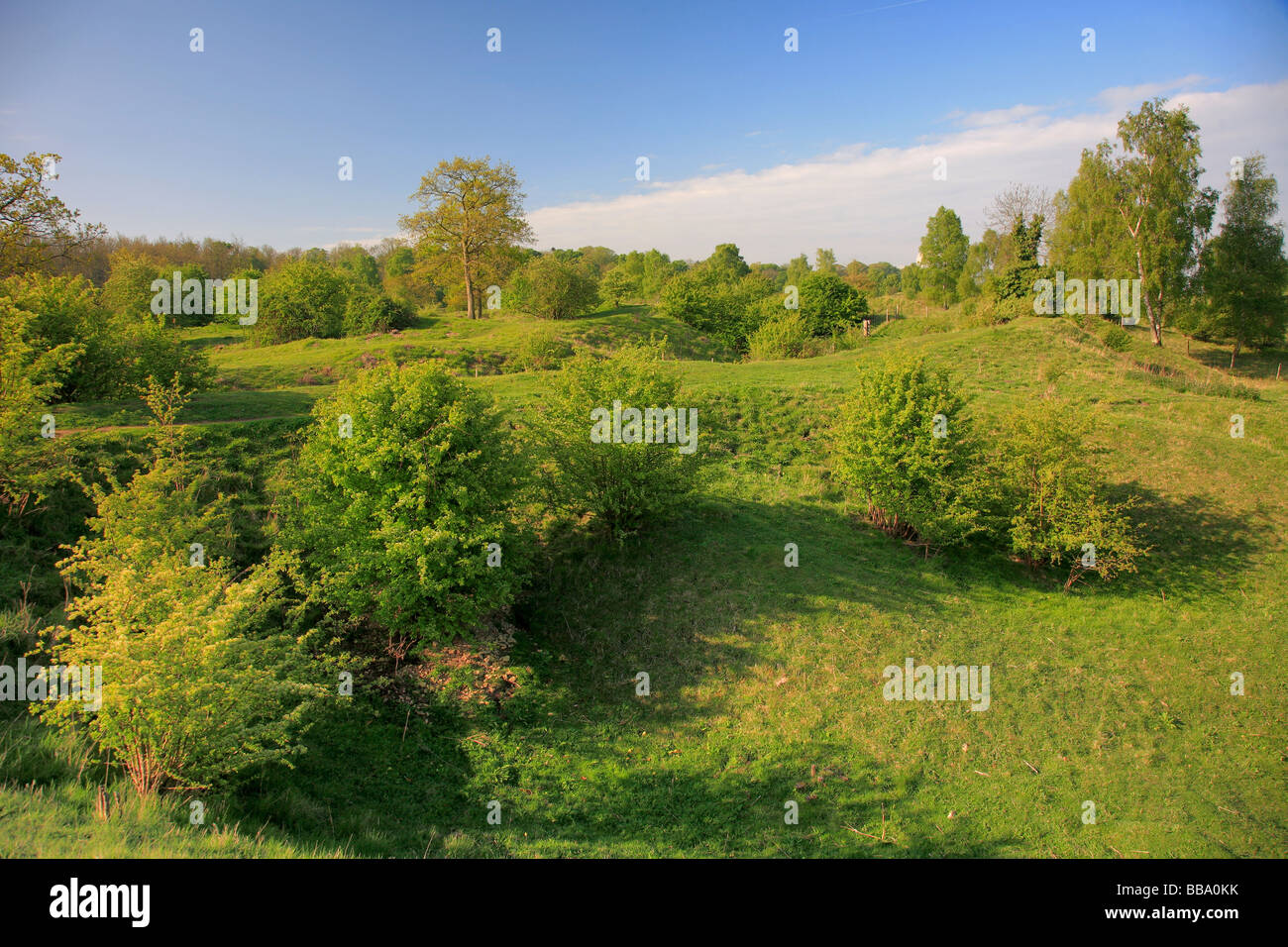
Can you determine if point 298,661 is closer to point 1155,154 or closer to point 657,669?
point 657,669

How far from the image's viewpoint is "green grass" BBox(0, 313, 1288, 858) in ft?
31.9

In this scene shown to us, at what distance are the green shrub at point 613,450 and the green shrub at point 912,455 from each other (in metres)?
5.03

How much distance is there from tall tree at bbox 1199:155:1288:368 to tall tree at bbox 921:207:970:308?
25234 millimetres

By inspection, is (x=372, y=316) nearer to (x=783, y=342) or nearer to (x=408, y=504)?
(x=783, y=342)

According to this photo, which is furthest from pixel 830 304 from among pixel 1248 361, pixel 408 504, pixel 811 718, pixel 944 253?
pixel 408 504

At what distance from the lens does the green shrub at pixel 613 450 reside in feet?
53.7

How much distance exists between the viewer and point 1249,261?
42.2 meters

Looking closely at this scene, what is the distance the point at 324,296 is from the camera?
4266 centimetres

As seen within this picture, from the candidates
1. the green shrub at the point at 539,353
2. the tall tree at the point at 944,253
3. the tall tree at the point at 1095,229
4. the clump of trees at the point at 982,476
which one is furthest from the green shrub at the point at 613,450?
the tall tree at the point at 944,253

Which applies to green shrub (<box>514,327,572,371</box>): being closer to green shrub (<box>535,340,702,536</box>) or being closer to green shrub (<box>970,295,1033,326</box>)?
green shrub (<box>535,340,702,536</box>)

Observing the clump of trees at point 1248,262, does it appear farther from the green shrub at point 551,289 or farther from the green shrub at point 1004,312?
the green shrub at point 551,289

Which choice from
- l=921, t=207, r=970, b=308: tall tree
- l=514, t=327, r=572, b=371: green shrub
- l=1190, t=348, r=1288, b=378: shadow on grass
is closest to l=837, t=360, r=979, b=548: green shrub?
l=514, t=327, r=572, b=371: green shrub

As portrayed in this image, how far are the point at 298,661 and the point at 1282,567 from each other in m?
24.1

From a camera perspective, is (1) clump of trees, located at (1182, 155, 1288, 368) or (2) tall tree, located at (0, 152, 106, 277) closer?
(2) tall tree, located at (0, 152, 106, 277)
